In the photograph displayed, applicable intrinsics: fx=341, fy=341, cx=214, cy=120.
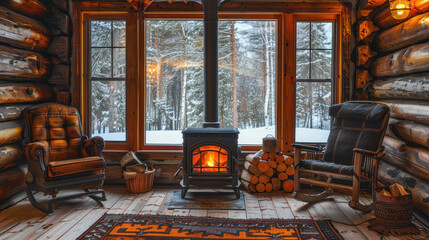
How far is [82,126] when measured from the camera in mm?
4379

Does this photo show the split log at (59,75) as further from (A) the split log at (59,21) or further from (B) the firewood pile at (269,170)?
(B) the firewood pile at (269,170)

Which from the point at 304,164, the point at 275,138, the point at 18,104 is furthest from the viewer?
the point at 275,138

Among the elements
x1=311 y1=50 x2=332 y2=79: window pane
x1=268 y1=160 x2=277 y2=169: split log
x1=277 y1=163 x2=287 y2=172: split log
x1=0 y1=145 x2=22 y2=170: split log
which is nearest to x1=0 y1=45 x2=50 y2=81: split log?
x1=0 y1=145 x2=22 y2=170: split log

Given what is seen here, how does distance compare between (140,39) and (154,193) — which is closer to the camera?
(154,193)

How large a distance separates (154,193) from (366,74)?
2930mm

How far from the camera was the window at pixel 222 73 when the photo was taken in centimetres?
436

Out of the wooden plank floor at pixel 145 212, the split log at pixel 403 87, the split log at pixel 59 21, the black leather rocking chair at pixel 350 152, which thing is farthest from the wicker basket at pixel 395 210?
the split log at pixel 59 21

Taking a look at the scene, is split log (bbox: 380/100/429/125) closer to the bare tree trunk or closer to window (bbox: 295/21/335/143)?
window (bbox: 295/21/335/143)

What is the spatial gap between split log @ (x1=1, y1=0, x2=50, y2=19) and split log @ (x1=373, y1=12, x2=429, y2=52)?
12.9ft

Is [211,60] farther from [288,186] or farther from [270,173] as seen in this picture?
[288,186]

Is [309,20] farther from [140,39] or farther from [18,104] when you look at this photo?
[18,104]

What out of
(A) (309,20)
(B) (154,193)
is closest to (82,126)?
(B) (154,193)

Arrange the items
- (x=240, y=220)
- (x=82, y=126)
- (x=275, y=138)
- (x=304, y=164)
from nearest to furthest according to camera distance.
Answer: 1. (x=240, y=220)
2. (x=304, y=164)
3. (x=275, y=138)
4. (x=82, y=126)

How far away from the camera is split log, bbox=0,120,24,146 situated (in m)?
3.39
